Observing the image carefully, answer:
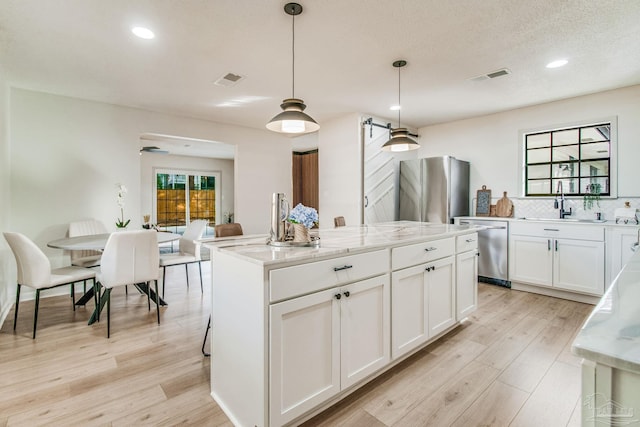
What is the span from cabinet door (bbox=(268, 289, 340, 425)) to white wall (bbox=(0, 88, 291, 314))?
11.1 feet

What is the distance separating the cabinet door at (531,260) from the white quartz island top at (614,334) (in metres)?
3.56

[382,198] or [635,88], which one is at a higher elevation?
[635,88]

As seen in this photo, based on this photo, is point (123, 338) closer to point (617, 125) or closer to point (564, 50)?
point (564, 50)

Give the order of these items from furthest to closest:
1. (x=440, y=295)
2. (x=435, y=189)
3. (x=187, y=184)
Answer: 1. (x=187, y=184)
2. (x=435, y=189)
3. (x=440, y=295)

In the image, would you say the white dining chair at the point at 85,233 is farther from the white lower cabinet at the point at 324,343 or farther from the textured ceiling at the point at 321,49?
the white lower cabinet at the point at 324,343

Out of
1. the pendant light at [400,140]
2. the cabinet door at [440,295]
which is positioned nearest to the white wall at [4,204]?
the cabinet door at [440,295]

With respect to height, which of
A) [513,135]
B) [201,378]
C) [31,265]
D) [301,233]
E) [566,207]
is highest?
[513,135]

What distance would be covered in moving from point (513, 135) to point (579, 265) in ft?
6.93

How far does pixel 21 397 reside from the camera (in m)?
1.80

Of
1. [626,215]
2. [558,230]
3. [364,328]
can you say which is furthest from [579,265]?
[364,328]

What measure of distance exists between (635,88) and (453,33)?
2.96 metres

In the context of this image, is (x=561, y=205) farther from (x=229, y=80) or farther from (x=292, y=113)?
(x=229, y=80)

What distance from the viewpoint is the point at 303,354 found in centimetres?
148

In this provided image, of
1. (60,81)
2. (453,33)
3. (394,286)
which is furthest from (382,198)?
(60,81)
